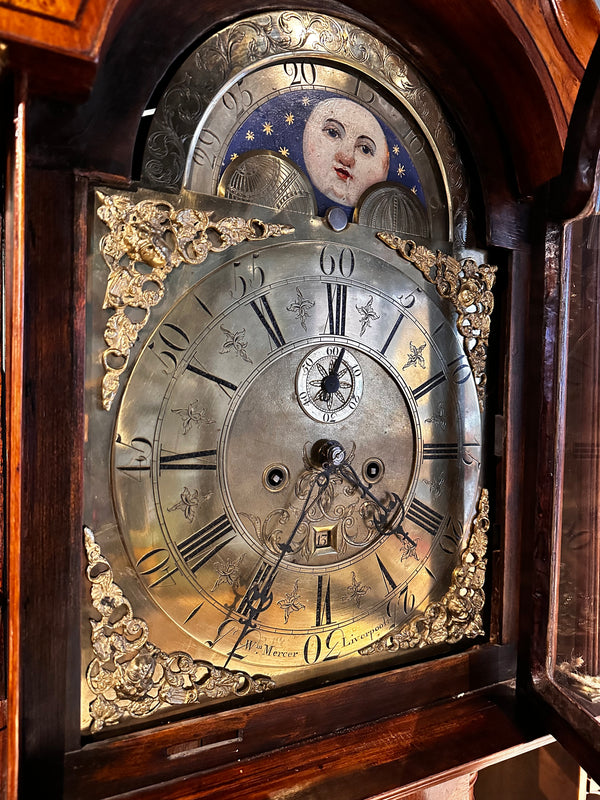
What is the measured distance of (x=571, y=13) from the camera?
1.19 metres

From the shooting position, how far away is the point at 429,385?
50.8 inches

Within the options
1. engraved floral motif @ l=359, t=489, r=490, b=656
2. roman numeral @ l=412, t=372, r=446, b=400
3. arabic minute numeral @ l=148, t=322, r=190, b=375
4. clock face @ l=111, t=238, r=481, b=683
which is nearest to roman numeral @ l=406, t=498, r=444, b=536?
clock face @ l=111, t=238, r=481, b=683

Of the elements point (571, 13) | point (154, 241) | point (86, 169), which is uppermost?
point (571, 13)

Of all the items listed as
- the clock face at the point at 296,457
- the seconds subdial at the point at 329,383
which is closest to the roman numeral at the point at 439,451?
the clock face at the point at 296,457

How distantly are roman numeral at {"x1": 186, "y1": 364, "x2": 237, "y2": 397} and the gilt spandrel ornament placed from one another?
0.12 m

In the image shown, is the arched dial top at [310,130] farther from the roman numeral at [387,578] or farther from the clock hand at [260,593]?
the roman numeral at [387,578]

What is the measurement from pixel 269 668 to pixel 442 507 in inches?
21.6

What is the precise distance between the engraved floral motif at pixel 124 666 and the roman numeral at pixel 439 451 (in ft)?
2.26

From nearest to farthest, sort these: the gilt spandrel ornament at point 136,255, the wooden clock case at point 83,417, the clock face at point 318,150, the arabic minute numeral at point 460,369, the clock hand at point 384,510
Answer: the wooden clock case at point 83,417 < the gilt spandrel ornament at point 136,255 < the clock face at point 318,150 < the clock hand at point 384,510 < the arabic minute numeral at point 460,369

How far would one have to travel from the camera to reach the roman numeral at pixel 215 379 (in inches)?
40.9

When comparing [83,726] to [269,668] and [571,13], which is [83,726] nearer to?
[269,668]

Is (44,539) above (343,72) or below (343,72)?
below

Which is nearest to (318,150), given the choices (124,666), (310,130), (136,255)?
(310,130)

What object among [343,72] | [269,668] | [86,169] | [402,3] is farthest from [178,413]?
[402,3]
